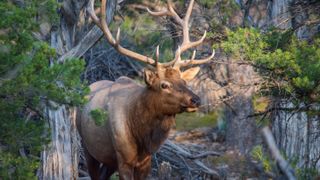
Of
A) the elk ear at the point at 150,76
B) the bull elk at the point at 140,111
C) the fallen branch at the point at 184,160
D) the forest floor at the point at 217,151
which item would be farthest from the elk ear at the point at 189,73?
the fallen branch at the point at 184,160

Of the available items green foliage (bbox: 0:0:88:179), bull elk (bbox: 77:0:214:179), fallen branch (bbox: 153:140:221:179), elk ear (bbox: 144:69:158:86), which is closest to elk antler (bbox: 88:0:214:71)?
bull elk (bbox: 77:0:214:179)

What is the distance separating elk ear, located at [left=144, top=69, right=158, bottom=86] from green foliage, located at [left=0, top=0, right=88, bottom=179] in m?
1.93

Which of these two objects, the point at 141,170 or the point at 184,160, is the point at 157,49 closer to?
the point at 141,170

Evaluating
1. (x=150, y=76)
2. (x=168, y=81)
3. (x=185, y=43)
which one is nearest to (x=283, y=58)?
(x=168, y=81)

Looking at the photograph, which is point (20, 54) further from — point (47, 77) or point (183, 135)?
point (183, 135)

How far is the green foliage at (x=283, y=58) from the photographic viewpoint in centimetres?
733

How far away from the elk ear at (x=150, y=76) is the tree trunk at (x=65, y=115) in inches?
33.2

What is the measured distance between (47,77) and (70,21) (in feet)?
8.74

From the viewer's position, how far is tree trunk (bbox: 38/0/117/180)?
9289 mm

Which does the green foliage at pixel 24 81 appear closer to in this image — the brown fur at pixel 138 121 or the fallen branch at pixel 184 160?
the brown fur at pixel 138 121

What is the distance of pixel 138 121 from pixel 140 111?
138mm

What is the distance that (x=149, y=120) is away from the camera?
948 centimetres

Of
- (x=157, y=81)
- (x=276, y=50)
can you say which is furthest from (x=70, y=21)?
(x=276, y=50)

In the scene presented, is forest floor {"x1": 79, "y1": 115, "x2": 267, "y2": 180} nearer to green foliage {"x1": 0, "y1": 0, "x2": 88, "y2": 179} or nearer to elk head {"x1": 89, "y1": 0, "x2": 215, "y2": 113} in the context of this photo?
elk head {"x1": 89, "y1": 0, "x2": 215, "y2": 113}
